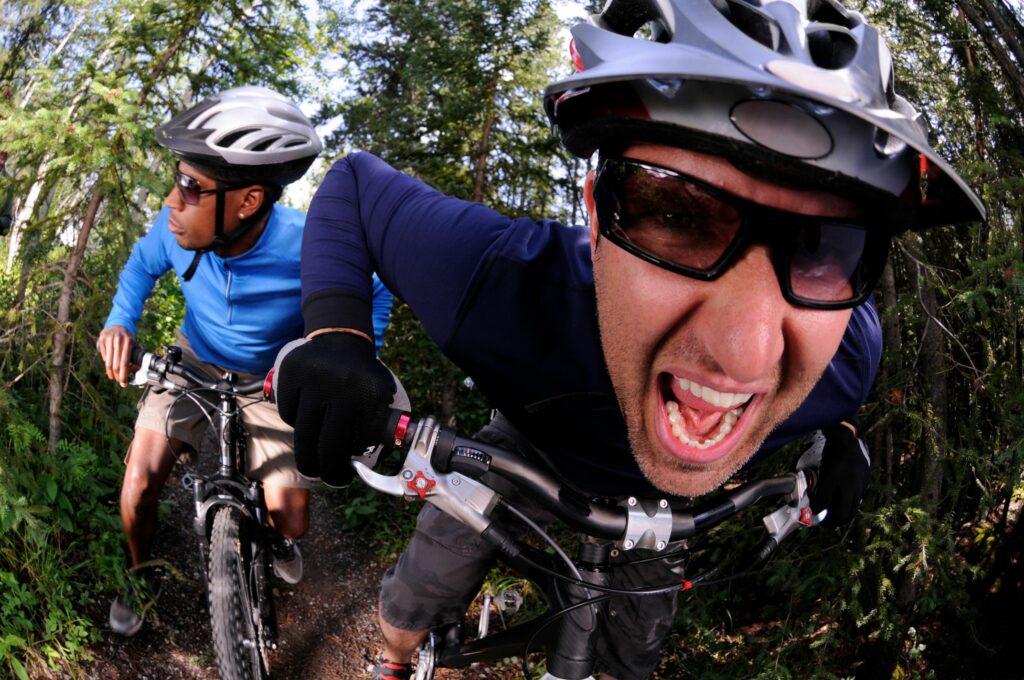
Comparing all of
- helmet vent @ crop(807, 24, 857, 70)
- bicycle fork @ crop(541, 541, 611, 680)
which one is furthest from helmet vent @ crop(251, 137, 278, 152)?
helmet vent @ crop(807, 24, 857, 70)

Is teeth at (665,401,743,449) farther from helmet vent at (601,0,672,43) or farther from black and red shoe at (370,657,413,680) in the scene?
black and red shoe at (370,657,413,680)

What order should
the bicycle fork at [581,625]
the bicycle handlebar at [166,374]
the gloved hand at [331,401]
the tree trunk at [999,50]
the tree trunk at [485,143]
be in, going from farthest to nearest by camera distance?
1. the tree trunk at [485,143]
2. the tree trunk at [999,50]
3. the bicycle handlebar at [166,374]
4. the bicycle fork at [581,625]
5. the gloved hand at [331,401]

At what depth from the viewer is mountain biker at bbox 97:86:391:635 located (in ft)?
12.6

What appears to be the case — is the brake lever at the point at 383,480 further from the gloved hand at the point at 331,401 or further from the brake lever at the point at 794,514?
the brake lever at the point at 794,514

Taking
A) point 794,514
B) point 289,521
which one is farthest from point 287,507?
point 794,514

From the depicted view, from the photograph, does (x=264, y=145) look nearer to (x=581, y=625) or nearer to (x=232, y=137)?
(x=232, y=137)

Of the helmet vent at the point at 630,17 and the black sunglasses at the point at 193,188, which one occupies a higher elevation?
the helmet vent at the point at 630,17

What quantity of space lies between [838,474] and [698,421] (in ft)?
3.18

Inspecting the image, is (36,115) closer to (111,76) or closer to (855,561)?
(111,76)

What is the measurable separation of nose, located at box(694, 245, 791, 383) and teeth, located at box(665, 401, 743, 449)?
20 centimetres

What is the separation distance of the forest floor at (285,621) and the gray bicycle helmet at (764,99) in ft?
12.9

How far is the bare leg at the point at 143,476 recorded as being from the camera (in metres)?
3.95

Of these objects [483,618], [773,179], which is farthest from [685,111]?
[483,618]

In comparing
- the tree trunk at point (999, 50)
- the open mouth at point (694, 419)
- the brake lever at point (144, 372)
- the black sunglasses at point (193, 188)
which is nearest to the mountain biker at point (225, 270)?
the black sunglasses at point (193, 188)
